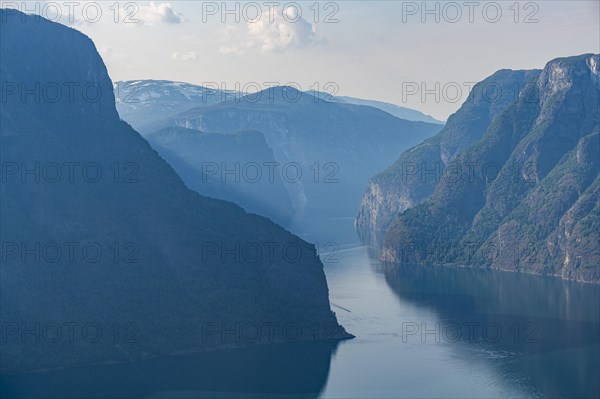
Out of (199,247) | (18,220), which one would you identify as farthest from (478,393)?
(18,220)

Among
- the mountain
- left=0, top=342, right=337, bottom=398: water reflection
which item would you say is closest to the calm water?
left=0, top=342, right=337, bottom=398: water reflection

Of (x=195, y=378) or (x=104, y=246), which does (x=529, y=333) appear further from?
A: (x=104, y=246)

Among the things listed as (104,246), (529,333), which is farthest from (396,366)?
(104,246)

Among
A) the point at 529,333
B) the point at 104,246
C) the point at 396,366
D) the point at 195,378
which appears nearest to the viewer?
the point at 195,378

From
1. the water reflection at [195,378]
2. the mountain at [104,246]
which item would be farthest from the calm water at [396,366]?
the mountain at [104,246]

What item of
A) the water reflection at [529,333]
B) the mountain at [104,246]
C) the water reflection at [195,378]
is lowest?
the water reflection at [195,378]

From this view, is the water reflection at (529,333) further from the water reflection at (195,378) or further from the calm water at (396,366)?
the water reflection at (195,378)

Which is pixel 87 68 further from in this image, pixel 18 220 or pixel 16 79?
pixel 18 220
